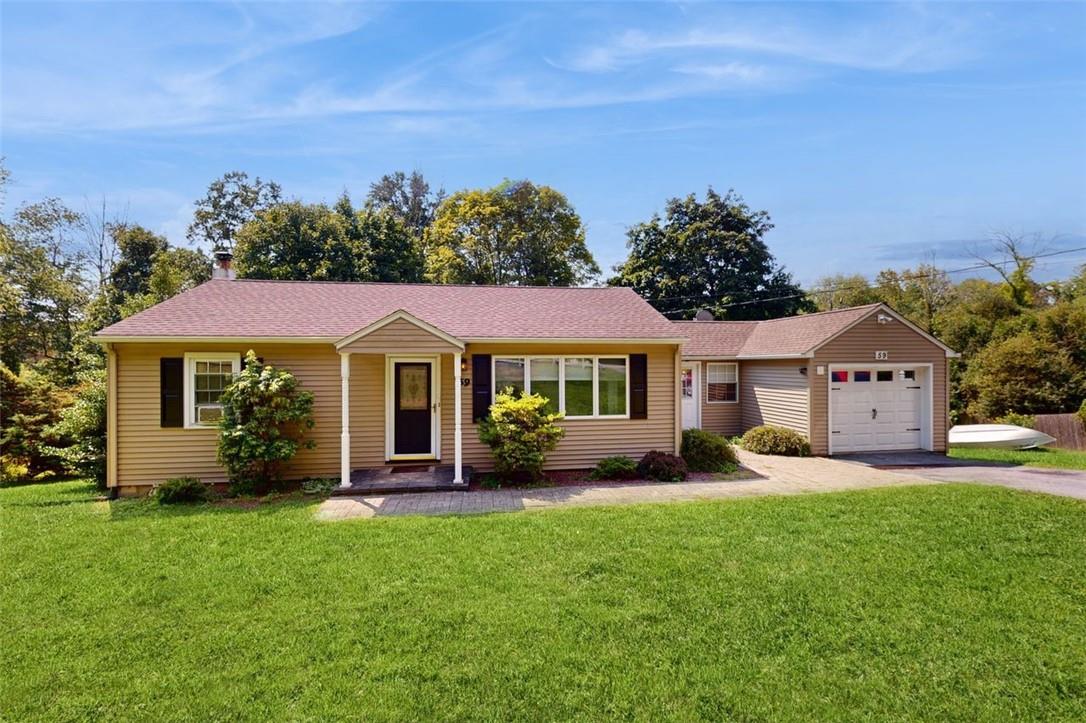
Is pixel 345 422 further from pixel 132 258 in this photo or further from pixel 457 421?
pixel 132 258

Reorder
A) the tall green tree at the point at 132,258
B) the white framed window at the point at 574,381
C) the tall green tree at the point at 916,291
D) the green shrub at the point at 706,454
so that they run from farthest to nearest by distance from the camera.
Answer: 1. the tall green tree at the point at 916,291
2. the tall green tree at the point at 132,258
3. the green shrub at the point at 706,454
4. the white framed window at the point at 574,381

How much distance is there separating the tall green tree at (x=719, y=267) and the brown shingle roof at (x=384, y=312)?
681 inches

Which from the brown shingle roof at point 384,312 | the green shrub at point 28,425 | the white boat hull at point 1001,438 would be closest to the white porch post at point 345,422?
the brown shingle roof at point 384,312

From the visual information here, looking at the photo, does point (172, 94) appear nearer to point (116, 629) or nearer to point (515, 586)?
point (116, 629)

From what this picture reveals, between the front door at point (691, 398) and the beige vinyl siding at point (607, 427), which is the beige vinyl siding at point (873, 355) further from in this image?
the beige vinyl siding at point (607, 427)

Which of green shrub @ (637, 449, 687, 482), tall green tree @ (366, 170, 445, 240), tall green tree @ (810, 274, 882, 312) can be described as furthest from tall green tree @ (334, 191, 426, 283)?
tall green tree @ (810, 274, 882, 312)

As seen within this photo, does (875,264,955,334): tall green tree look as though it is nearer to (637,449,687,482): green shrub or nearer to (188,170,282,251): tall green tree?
(637,449,687,482): green shrub

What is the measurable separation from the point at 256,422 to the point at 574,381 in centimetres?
Result: 594

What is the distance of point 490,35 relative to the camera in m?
9.60

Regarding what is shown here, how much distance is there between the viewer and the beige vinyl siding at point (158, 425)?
9.17m

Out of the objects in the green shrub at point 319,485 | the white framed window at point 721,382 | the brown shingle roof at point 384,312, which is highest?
the brown shingle roof at point 384,312

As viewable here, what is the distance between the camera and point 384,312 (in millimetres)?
11117

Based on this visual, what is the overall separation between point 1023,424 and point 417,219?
36265 millimetres

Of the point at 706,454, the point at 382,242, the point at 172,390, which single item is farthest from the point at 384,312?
the point at 382,242
